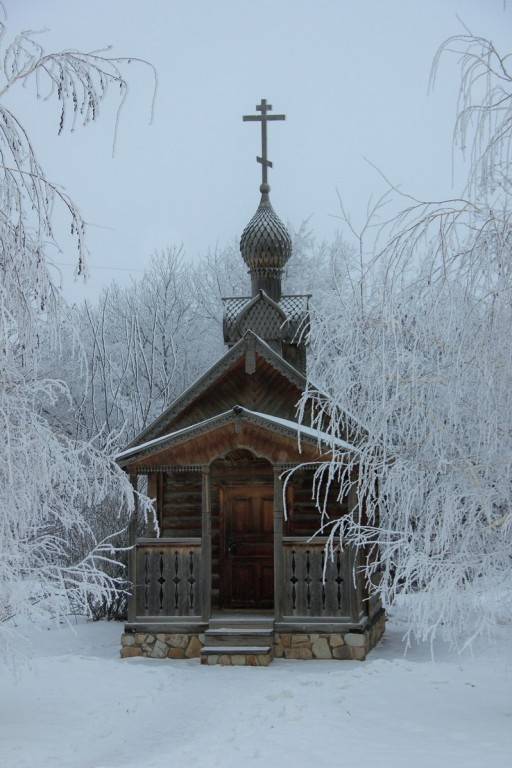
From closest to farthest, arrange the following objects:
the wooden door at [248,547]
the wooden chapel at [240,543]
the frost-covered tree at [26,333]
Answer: the frost-covered tree at [26,333], the wooden chapel at [240,543], the wooden door at [248,547]

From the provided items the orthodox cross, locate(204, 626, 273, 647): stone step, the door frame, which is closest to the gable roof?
the door frame

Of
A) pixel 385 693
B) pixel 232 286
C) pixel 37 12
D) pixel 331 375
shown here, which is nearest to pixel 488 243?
pixel 331 375

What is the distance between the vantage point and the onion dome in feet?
64.2

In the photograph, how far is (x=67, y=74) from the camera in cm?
719

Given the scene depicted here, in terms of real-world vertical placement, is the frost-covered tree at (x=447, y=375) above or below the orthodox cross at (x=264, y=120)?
below

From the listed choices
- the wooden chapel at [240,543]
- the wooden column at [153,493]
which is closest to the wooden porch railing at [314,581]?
the wooden chapel at [240,543]

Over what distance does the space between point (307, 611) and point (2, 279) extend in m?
8.87

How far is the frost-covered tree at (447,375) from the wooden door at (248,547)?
24.7 ft

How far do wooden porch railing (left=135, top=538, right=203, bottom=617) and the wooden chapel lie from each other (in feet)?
0.05

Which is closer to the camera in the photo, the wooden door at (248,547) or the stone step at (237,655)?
the stone step at (237,655)

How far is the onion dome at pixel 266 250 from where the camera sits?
770 inches

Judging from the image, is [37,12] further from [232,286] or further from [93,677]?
[93,677]

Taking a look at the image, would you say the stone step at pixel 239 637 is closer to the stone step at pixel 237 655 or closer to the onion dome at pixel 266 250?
the stone step at pixel 237 655

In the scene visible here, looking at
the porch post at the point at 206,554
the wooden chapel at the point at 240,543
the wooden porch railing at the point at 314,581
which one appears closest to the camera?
the wooden chapel at the point at 240,543
